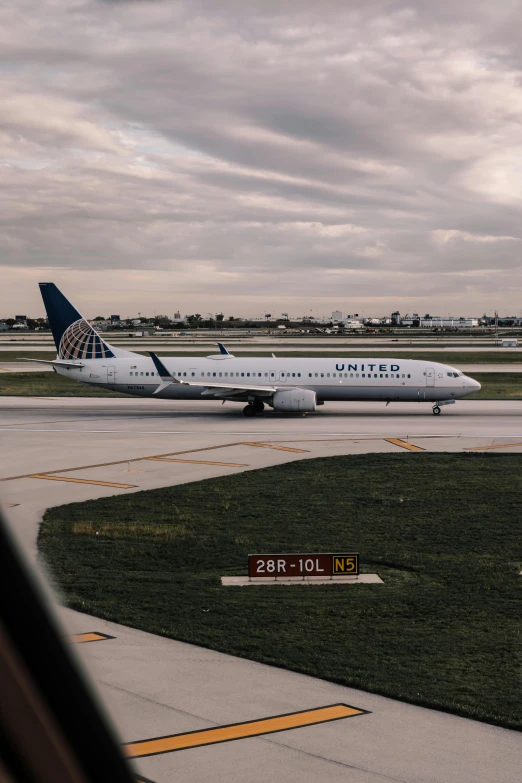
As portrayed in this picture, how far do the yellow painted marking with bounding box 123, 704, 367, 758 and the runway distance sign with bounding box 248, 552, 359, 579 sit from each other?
6425 mm

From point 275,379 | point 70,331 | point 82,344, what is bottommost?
point 275,379

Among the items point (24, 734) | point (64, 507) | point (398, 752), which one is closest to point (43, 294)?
point (64, 507)

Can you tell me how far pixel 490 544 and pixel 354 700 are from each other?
1060cm

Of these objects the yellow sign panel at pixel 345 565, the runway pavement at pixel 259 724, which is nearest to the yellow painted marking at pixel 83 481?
the runway pavement at pixel 259 724

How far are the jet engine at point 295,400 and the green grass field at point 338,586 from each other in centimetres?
1831

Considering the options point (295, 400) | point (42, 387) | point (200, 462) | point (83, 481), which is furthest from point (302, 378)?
point (42, 387)

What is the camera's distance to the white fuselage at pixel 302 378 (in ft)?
172

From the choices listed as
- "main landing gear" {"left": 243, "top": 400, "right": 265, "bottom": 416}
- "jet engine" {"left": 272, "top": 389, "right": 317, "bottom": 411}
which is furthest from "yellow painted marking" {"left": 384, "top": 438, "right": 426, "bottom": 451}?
"main landing gear" {"left": 243, "top": 400, "right": 265, "bottom": 416}

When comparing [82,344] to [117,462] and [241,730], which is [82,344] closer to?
[117,462]

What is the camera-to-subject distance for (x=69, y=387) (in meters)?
73.4

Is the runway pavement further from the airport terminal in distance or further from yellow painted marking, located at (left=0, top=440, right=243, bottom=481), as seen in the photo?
yellow painted marking, located at (left=0, top=440, right=243, bottom=481)

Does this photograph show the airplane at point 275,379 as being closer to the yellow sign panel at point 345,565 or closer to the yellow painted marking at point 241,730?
the yellow sign panel at point 345,565

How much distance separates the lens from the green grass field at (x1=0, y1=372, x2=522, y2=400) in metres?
66.8

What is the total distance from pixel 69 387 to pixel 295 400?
29731mm
